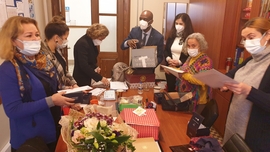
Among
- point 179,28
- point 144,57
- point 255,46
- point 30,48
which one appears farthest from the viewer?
point 179,28

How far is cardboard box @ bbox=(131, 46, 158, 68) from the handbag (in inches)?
24.5

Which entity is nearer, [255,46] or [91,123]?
[91,123]

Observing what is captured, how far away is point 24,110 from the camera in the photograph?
4.45 feet

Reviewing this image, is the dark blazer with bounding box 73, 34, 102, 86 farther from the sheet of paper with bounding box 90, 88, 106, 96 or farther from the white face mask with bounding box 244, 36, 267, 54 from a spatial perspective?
the white face mask with bounding box 244, 36, 267, 54

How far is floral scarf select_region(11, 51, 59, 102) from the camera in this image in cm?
136

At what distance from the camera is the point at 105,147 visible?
0.92 m

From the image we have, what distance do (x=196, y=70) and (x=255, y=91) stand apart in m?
0.83

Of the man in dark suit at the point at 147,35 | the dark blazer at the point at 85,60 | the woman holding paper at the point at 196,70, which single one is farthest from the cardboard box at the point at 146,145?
the man in dark suit at the point at 147,35

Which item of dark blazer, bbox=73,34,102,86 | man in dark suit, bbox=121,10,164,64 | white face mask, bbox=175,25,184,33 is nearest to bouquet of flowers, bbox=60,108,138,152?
dark blazer, bbox=73,34,102,86

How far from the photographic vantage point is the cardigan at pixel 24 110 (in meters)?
1.33

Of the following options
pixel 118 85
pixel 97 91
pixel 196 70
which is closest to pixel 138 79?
pixel 118 85

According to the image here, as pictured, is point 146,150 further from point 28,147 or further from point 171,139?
point 28,147

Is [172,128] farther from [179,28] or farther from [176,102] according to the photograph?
[179,28]

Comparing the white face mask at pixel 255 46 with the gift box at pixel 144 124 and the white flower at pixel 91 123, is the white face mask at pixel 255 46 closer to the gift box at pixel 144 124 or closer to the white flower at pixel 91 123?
the gift box at pixel 144 124
